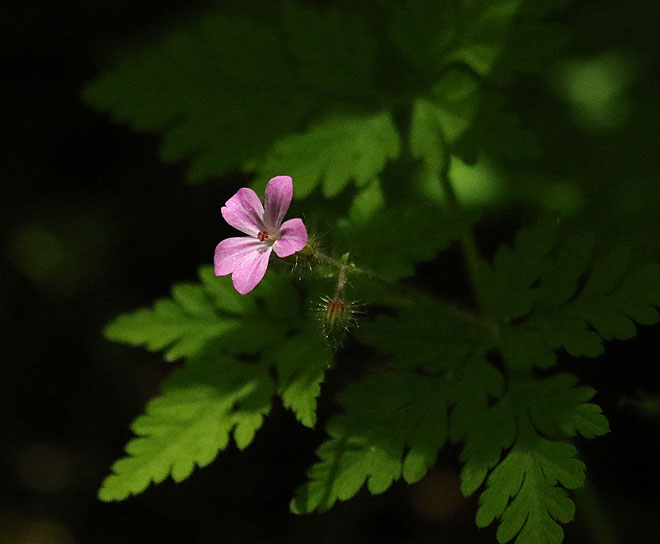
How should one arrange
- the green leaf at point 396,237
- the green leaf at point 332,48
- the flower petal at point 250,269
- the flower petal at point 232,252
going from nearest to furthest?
the flower petal at point 250,269 → the flower petal at point 232,252 → the green leaf at point 396,237 → the green leaf at point 332,48

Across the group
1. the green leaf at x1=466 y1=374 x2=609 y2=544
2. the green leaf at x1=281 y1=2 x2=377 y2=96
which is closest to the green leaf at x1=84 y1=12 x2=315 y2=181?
the green leaf at x1=281 y1=2 x2=377 y2=96

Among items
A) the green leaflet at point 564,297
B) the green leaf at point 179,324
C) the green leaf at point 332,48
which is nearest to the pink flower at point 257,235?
the green leaf at point 179,324

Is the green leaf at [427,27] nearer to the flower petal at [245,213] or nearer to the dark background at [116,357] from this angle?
the flower petal at [245,213]

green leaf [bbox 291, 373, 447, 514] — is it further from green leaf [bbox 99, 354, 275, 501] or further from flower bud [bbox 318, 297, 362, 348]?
green leaf [bbox 99, 354, 275, 501]

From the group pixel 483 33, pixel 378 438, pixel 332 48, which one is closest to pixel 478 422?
pixel 378 438

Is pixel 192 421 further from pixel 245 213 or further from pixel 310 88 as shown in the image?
pixel 310 88
